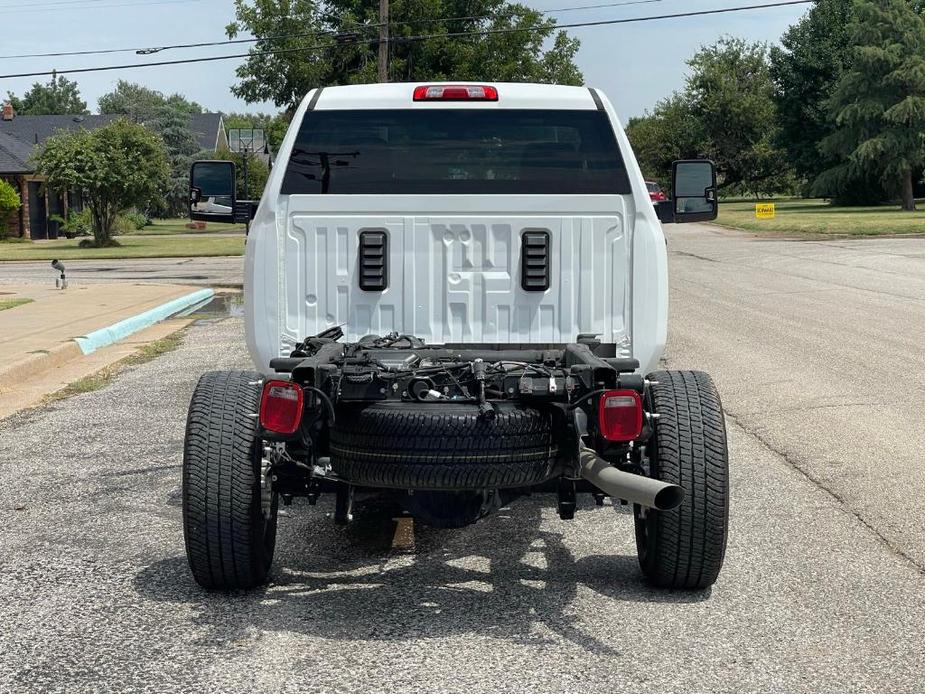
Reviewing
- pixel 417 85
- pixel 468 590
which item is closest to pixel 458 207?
pixel 417 85

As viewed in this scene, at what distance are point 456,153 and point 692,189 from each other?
1.73m

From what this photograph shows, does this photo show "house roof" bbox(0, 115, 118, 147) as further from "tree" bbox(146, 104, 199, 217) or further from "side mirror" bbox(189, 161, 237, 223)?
"side mirror" bbox(189, 161, 237, 223)

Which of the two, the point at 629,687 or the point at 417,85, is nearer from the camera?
the point at 629,687

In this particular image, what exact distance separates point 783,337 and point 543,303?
8955 millimetres

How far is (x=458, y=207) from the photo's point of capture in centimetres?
579

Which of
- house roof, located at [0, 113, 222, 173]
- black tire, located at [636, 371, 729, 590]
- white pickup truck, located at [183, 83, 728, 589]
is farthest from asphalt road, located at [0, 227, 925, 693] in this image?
house roof, located at [0, 113, 222, 173]

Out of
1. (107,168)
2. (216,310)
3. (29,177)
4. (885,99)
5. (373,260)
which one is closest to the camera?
(373,260)

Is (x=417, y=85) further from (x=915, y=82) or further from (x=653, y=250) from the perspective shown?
(x=915, y=82)

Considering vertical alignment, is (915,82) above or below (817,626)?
above

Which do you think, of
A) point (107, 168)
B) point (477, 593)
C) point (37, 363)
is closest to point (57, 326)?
point (37, 363)

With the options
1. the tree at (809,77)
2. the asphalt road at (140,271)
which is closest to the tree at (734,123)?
the tree at (809,77)

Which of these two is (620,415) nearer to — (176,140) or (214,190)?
(214,190)

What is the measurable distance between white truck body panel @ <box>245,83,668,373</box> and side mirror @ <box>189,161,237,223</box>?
180cm

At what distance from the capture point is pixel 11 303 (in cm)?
1933
